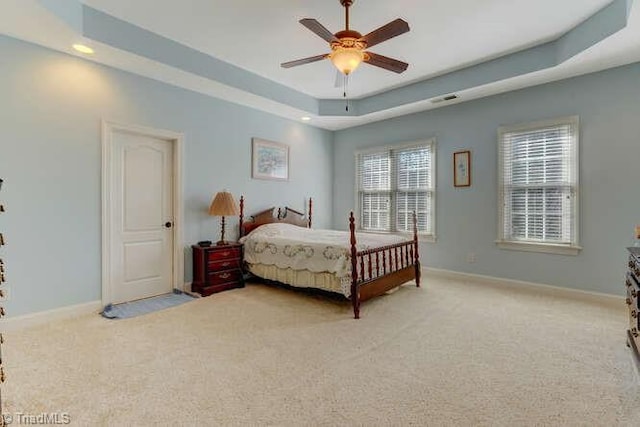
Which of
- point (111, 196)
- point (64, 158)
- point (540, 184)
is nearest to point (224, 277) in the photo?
point (111, 196)

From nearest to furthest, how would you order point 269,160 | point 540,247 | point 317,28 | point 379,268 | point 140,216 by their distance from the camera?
point 317,28 < point 379,268 < point 140,216 < point 540,247 < point 269,160

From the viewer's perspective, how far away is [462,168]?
187 inches

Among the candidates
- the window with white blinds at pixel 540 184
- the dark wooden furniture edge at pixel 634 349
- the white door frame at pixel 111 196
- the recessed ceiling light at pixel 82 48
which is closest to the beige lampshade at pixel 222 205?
the white door frame at pixel 111 196

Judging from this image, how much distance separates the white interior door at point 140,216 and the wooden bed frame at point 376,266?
3.60ft

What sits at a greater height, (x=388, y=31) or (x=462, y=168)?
(x=388, y=31)

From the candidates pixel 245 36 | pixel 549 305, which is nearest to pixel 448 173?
pixel 549 305

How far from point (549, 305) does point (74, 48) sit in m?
5.58

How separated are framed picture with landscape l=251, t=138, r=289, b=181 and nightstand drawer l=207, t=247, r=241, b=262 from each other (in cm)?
126

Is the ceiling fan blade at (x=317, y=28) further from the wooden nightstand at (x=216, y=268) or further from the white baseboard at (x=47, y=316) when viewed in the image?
the white baseboard at (x=47, y=316)

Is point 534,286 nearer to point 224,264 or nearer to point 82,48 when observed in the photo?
point 224,264

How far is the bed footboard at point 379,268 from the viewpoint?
10.9 feet

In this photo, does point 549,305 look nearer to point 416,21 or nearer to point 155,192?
point 416,21

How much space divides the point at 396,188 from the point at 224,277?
3124 mm

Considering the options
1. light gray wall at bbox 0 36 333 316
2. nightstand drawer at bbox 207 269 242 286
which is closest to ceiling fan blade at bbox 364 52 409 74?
light gray wall at bbox 0 36 333 316
